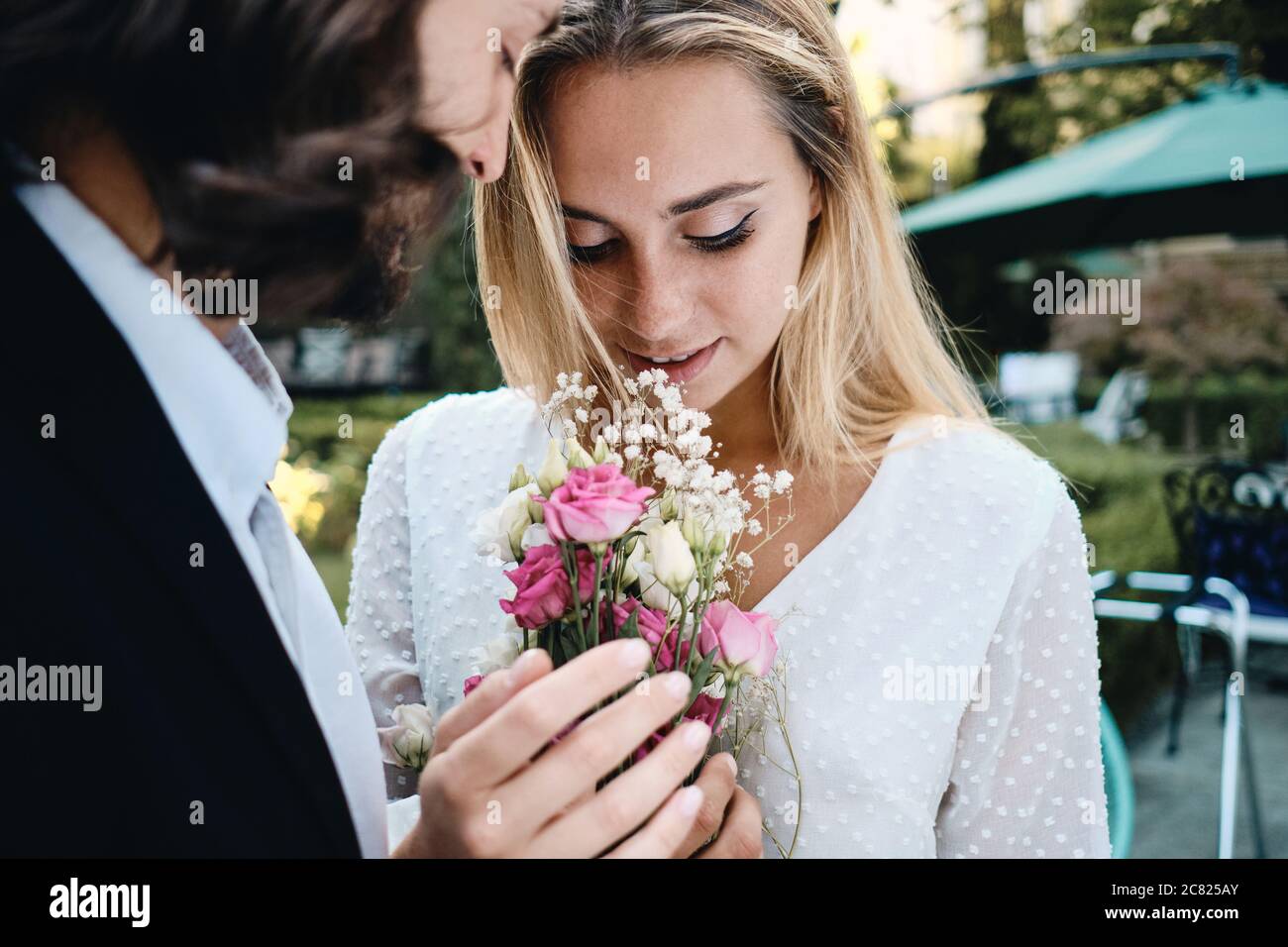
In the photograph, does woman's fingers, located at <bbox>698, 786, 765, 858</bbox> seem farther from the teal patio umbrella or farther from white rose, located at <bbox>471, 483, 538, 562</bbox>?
the teal patio umbrella

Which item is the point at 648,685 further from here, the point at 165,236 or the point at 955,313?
the point at 955,313

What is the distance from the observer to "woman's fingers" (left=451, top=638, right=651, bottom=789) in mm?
875

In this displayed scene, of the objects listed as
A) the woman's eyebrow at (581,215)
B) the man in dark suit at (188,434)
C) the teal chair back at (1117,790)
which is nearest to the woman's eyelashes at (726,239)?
the woman's eyebrow at (581,215)

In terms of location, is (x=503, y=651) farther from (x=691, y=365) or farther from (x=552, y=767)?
(x=691, y=365)

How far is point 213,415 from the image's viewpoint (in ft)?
2.98

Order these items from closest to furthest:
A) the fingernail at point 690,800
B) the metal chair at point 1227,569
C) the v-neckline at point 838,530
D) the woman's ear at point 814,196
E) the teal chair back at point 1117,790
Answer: the fingernail at point 690,800 < the v-neckline at point 838,530 < the woman's ear at point 814,196 < the teal chair back at point 1117,790 < the metal chair at point 1227,569

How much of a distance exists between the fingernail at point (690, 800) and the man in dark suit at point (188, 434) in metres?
0.07

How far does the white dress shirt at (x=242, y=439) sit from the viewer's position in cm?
85

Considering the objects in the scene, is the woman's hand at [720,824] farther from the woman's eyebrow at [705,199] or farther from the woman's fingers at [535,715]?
the woman's eyebrow at [705,199]

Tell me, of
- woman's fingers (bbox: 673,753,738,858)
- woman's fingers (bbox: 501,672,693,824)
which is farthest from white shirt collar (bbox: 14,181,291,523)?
woman's fingers (bbox: 673,753,738,858)

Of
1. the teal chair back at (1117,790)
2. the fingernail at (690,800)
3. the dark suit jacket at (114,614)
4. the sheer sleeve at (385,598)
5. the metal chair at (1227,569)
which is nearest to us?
the dark suit jacket at (114,614)

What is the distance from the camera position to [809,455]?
1.69m

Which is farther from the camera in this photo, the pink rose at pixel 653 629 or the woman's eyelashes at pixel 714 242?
the woman's eyelashes at pixel 714 242
